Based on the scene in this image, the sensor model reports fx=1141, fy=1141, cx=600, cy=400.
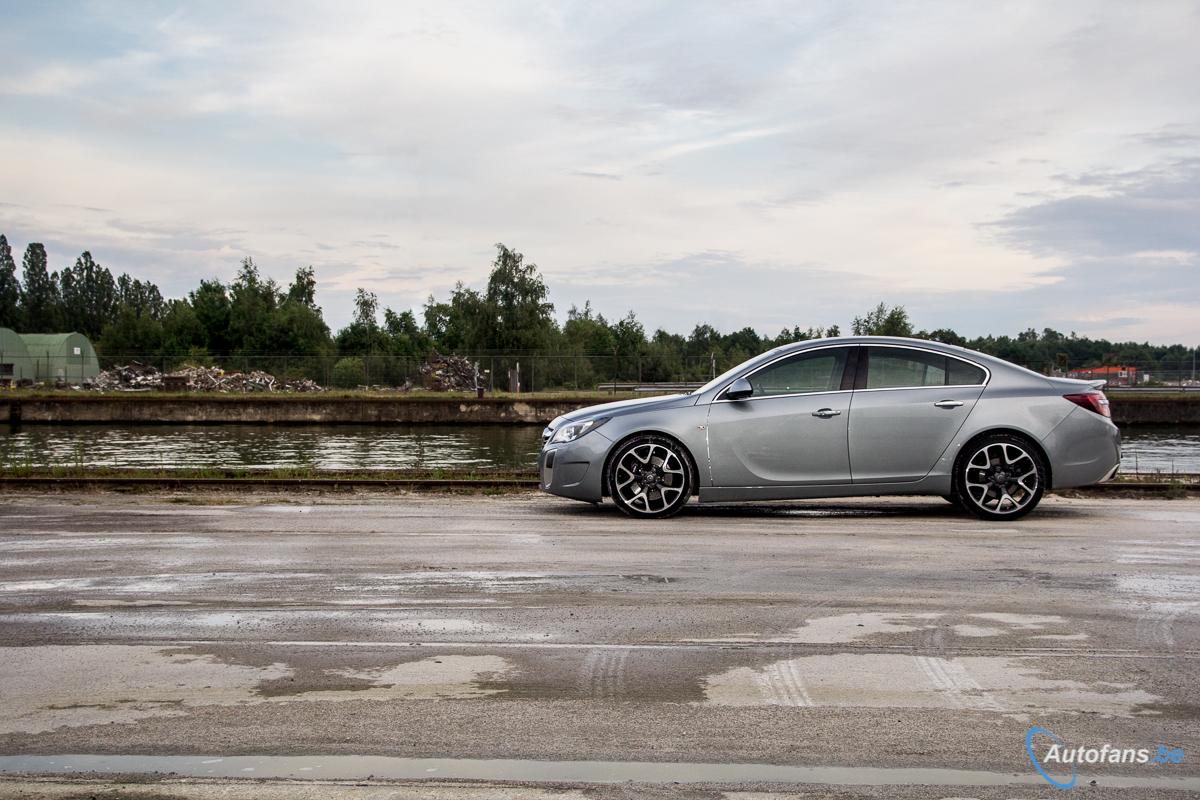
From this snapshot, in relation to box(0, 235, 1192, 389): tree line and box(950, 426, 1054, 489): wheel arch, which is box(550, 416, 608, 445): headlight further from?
box(0, 235, 1192, 389): tree line

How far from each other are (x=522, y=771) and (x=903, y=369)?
25.6 ft

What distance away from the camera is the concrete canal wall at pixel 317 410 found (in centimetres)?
4972

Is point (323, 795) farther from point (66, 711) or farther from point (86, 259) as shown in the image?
point (86, 259)

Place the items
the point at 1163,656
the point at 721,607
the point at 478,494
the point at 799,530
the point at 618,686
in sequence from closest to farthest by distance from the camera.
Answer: the point at 618,686 < the point at 1163,656 < the point at 721,607 < the point at 799,530 < the point at 478,494

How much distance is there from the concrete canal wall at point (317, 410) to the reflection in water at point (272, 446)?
2.42 metres

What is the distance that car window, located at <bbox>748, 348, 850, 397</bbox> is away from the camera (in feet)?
35.2

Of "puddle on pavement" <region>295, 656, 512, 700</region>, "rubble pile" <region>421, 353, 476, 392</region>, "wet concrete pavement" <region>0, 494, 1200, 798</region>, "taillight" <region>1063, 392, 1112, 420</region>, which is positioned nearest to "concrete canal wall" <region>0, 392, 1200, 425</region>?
"rubble pile" <region>421, 353, 476, 392</region>

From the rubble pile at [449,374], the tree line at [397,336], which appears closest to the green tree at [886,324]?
the tree line at [397,336]

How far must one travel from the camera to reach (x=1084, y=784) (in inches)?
144

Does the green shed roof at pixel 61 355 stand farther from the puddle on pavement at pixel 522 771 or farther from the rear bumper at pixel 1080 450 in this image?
the puddle on pavement at pixel 522 771

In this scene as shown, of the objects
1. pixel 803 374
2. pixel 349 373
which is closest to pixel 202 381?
pixel 349 373

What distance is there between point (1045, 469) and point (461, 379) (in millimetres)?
52082

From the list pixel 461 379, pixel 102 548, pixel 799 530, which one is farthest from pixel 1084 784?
pixel 461 379

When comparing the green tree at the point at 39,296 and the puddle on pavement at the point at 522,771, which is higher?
the green tree at the point at 39,296
